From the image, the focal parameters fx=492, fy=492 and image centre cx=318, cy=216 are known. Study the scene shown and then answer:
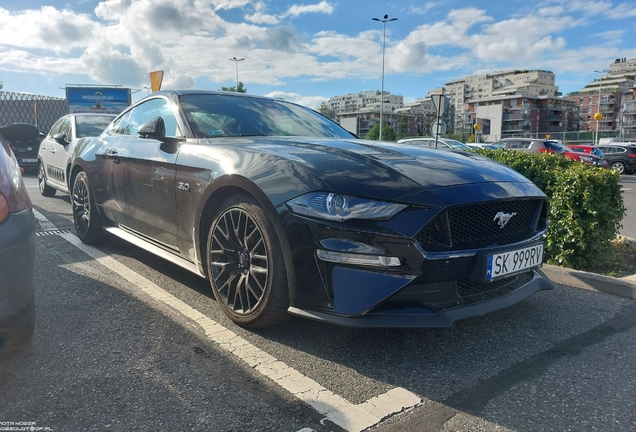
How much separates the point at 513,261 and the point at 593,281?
189cm

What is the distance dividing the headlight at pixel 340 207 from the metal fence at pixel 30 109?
25.9m

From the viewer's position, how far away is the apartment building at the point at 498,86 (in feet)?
456

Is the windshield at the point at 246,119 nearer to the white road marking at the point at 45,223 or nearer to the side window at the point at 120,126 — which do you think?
the side window at the point at 120,126

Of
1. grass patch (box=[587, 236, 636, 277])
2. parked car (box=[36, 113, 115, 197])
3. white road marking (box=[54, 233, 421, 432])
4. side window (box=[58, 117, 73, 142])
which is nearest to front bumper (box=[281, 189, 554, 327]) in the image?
white road marking (box=[54, 233, 421, 432])

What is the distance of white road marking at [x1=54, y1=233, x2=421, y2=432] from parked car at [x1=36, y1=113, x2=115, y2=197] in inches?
218

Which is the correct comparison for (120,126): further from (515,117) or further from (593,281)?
(515,117)

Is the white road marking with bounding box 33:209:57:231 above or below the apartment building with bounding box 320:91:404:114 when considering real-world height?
below

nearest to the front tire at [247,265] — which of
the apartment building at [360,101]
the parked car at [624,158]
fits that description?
the parked car at [624,158]

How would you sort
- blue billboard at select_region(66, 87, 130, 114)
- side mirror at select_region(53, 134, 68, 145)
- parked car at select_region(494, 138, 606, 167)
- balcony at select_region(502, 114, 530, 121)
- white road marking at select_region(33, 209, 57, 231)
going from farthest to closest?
balcony at select_region(502, 114, 530, 121) < blue billboard at select_region(66, 87, 130, 114) < parked car at select_region(494, 138, 606, 167) < side mirror at select_region(53, 134, 68, 145) < white road marking at select_region(33, 209, 57, 231)

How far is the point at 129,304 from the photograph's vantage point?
342 cm

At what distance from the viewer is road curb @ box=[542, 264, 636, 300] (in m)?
3.91

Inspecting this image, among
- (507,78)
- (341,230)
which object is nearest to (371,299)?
(341,230)

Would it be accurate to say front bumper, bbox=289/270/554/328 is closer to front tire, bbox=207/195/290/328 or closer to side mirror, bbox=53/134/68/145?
front tire, bbox=207/195/290/328

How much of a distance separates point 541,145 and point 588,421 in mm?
20557
